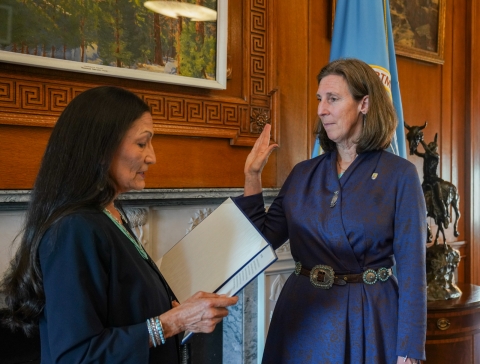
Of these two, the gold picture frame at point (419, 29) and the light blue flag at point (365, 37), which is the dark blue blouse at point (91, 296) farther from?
the gold picture frame at point (419, 29)

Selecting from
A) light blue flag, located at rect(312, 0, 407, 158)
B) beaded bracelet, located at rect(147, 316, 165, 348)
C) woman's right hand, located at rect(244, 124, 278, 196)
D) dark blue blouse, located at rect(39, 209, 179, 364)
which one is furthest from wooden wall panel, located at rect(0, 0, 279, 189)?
beaded bracelet, located at rect(147, 316, 165, 348)

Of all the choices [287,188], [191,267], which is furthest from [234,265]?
[287,188]

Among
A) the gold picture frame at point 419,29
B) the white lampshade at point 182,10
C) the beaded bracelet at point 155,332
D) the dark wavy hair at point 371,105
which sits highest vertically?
the gold picture frame at point 419,29

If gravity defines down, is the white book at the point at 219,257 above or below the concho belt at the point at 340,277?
above

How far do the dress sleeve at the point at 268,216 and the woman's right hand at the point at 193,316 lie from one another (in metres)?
0.63

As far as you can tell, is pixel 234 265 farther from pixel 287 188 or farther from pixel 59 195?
pixel 287 188

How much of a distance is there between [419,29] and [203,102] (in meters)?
1.79

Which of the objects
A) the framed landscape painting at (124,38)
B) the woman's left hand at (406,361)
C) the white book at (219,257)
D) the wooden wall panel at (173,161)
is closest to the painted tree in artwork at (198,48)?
the framed landscape painting at (124,38)

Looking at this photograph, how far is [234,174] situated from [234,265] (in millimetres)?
1159

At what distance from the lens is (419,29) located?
3.06 metres

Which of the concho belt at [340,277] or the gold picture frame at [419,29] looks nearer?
the concho belt at [340,277]

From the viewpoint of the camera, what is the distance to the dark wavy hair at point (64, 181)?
0.96 meters

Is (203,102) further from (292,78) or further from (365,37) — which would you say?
(365,37)

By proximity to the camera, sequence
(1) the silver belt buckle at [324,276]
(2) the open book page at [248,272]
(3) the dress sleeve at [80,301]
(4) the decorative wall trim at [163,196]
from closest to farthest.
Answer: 1. (3) the dress sleeve at [80,301]
2. (2) the open book page at [248,272]
3. (1) the silver belt buckle at [324,276]
4. (4) the decorative wall trim at [163,196]
